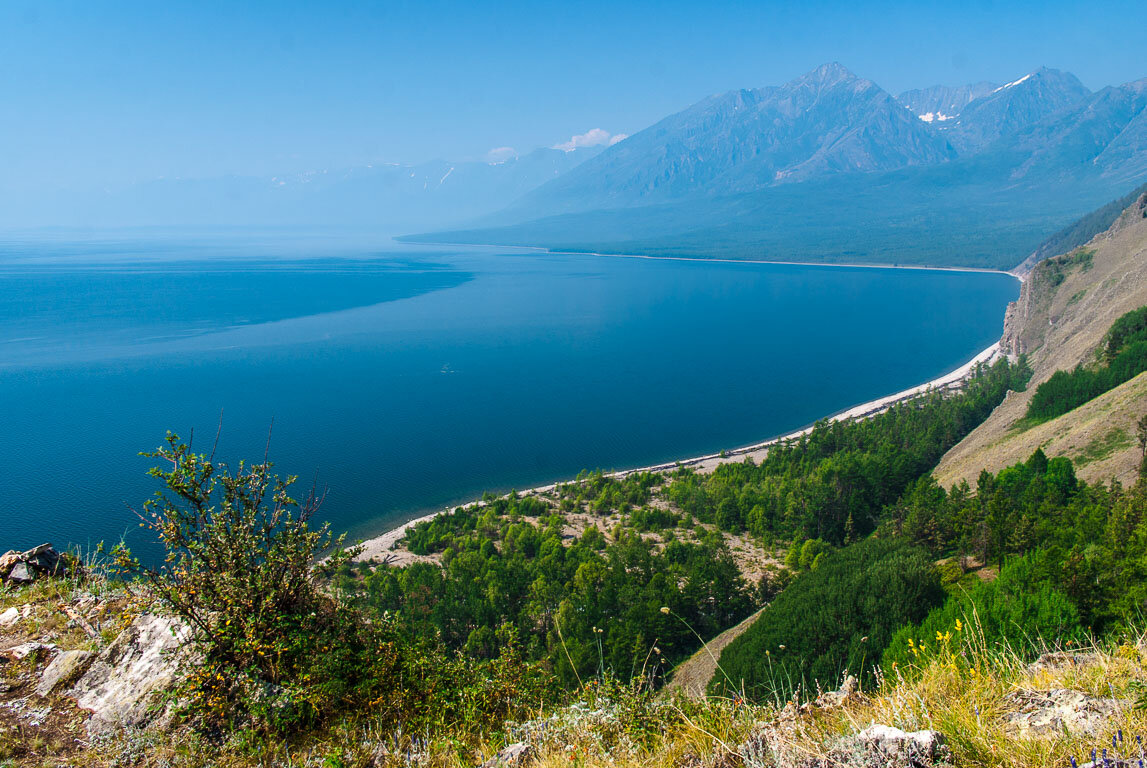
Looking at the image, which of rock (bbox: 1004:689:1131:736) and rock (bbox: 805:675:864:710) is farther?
rock (bbox: 805:675:864:710)

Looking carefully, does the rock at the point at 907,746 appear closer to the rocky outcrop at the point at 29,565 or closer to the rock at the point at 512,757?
the rock at the point at 512,757

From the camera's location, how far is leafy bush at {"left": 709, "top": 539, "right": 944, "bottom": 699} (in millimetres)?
14211

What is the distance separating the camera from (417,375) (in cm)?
6888

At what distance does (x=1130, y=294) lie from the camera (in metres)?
44.4

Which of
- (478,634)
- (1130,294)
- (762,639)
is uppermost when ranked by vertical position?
(1130,294)

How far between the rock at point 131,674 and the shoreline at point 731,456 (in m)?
10.1

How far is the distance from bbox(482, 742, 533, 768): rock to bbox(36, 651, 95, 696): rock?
3139 mm

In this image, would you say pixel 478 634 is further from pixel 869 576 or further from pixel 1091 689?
pixel 1091 689

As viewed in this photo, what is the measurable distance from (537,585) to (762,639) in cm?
1025

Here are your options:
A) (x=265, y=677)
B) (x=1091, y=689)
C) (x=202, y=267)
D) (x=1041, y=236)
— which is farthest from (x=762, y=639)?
(x=1041, y=236)

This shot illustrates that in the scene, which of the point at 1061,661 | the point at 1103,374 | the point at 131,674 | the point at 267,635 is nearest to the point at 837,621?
the point at 1061,661

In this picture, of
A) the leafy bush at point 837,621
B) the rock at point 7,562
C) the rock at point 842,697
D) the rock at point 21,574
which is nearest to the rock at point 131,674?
the rock at point 21,574

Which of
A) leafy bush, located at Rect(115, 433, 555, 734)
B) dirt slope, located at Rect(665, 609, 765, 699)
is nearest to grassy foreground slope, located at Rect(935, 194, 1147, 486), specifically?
dirt slope, located at Rect(665, 609, 765, 699)

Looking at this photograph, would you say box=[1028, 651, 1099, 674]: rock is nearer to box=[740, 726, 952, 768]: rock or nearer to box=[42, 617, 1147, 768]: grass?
box=[42, 617, 1147, 768]: grass
